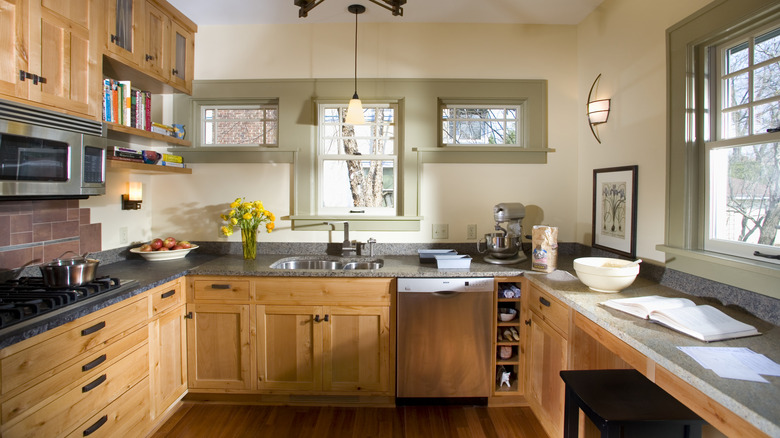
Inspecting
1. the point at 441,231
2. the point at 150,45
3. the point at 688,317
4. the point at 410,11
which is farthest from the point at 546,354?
the point at 150,45

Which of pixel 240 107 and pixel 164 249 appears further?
pixel 240 107

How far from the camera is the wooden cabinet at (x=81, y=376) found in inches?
51.6

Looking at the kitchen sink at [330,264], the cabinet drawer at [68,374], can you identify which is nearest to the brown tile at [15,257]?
the cabinet drawer at [68,374]

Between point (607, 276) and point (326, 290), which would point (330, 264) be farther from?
point (607, 276)

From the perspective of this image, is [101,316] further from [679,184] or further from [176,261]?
[679,184]

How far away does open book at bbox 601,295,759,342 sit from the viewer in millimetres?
1278

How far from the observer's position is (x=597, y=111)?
8.25ft

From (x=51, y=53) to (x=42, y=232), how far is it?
3.18 feet

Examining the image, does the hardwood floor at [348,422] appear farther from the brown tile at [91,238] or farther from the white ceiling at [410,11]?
the white ceiling at [410,11]

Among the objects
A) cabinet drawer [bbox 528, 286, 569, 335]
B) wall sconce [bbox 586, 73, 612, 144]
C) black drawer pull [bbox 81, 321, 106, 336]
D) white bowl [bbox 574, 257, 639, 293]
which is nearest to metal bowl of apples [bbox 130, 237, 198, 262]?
black drawer pull [bbox 81, 321, 106, 336]

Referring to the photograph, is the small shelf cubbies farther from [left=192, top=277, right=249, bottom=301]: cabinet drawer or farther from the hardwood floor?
[left=192, top=277, right=249, bottom=301]: cabinet drawer

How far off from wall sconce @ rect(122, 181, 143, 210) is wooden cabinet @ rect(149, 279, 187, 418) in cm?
80

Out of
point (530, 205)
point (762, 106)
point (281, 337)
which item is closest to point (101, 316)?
point (281, 337)

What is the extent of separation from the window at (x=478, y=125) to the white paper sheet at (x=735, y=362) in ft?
6.78
